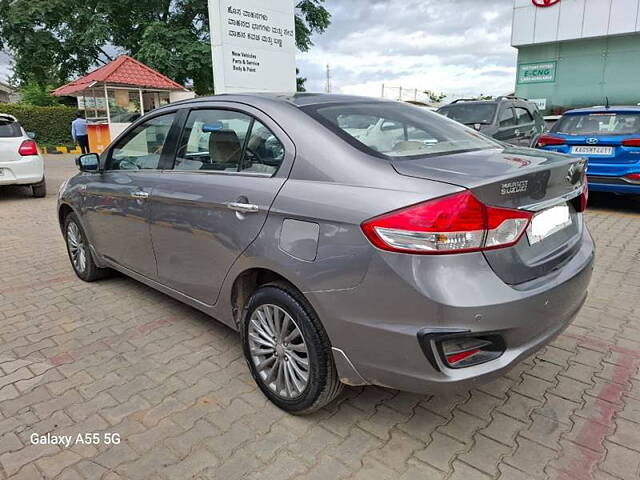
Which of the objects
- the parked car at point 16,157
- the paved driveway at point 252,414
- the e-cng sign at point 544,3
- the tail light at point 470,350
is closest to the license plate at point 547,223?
the tail light at point 470,350

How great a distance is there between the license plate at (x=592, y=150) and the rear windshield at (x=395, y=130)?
4.62 metres

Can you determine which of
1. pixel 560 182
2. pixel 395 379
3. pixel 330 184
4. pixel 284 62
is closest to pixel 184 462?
pixel 395 379

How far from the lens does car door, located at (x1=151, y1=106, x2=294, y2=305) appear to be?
2.48 meters

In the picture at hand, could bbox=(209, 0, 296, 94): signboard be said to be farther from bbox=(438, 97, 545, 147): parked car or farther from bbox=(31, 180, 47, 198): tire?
bbox=(31, 180, 47, 198): tire

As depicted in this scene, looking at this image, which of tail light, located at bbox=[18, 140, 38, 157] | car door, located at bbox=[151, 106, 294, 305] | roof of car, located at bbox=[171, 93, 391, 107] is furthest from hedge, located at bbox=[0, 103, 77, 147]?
roof of car, located at bbox=[171, 93, 391, 107]

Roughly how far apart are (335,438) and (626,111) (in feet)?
21.8

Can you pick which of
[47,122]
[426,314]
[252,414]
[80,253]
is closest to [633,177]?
[426,314]

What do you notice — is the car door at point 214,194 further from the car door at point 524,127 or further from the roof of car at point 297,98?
the car door at point 524,127

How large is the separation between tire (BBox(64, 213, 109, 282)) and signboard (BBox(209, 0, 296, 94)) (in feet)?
17.8

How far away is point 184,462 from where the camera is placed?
2197 millimetres

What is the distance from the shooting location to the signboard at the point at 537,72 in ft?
63.3

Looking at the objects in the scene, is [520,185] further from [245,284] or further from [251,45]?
[251,45]

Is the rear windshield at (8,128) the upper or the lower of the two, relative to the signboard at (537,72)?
lower

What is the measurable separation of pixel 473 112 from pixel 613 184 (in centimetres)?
337
